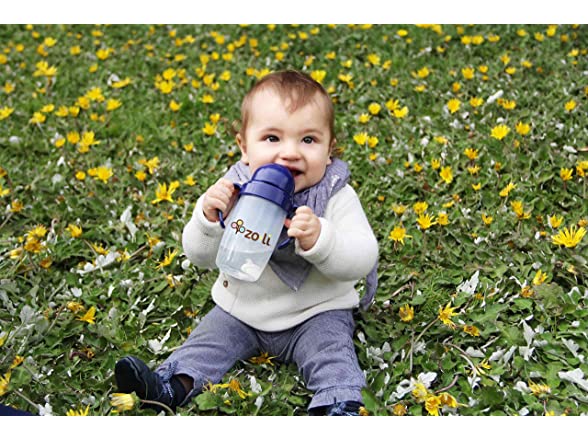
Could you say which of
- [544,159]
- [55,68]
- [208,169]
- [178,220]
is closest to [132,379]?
[178,220]

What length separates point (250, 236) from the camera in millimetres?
1993

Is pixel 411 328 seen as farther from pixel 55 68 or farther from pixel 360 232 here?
pixel 55 68

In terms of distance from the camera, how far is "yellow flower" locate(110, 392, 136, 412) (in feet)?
6.17

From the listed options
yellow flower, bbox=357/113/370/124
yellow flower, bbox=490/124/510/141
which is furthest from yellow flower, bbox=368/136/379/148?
yellow flower, bbox=490/124/510/141

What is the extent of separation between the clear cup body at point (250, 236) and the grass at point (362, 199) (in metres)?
0.34

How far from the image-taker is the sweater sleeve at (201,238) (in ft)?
7.00

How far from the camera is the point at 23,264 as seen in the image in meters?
2.73

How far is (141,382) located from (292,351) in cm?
50

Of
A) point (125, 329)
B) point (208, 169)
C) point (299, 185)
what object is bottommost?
point (125, 329)

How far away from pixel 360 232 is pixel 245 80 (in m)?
2.49

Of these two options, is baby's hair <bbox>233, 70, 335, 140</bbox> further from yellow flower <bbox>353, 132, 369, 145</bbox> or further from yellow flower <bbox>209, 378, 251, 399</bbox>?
yellow flower <bbox>353, 132, 369, 145</bbox>

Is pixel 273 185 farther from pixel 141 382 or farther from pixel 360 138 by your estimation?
pixel 360 138

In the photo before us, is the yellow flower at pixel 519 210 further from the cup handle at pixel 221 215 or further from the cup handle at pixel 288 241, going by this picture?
the cup handle at pixel 221 215

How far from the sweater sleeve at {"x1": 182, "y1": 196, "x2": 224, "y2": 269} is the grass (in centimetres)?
37
